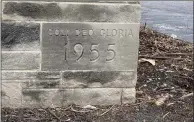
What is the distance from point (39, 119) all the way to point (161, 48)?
3.02 metres

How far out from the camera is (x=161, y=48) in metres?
7.64

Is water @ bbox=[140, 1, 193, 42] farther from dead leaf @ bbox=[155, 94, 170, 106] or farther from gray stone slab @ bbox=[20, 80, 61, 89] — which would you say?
gray stone slab @ bbox=[20, 80, 61, 89]

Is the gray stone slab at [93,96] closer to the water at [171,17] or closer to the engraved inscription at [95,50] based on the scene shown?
the engraved inscription at [95,50]

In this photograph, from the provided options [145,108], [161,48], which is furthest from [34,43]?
[161,48]

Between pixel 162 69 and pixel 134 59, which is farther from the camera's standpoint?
pixel 162 69

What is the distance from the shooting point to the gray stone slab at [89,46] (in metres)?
5.20

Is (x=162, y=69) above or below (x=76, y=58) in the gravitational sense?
below

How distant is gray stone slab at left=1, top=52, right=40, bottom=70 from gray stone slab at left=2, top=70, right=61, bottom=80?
0.05m

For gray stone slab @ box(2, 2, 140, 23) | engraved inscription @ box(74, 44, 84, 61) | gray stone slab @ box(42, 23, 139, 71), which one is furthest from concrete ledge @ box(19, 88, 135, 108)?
gray stone slab @ box(2, 2, 140, 23)

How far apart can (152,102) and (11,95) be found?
60.3 inches

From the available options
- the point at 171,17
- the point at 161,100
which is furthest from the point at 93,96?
the point at 171,17

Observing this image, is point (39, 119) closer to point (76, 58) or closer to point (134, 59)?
point (76, 58)

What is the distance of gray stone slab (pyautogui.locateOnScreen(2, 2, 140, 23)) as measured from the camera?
501 cm

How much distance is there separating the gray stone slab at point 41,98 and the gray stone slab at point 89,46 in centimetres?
25
